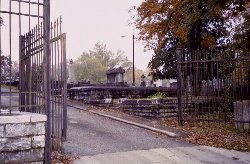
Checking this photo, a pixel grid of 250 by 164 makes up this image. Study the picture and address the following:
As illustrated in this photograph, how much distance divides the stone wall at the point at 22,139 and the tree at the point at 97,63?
56713mm

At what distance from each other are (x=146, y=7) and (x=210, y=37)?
209 inches

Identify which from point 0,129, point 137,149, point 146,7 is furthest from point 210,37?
point 0,129

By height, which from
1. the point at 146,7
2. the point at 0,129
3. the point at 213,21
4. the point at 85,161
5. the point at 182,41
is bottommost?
the point at 85,161

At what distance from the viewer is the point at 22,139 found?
4.56 metres

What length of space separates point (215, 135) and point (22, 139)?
19.4 feet

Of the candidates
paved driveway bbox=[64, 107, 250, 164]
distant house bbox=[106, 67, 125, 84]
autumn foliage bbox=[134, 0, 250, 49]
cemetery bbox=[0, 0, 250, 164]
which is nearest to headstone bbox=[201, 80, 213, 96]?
A: cemetery bbox=[0, 0, 250, 164]

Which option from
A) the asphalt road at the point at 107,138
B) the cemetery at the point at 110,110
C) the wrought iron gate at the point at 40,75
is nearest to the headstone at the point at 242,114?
the cemetery at the point at 110,110

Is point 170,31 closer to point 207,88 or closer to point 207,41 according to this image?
point 207,41

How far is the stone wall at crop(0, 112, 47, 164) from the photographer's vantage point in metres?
4.43

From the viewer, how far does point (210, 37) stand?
71.7 feet

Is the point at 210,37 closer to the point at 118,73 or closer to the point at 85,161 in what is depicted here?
the point at 118,73

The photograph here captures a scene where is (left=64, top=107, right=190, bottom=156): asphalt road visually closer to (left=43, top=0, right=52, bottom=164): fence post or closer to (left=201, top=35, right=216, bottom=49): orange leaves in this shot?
(left=43, top=0, right=52, bottom=164): fence post

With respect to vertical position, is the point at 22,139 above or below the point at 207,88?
below

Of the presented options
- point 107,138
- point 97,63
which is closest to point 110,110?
point 107,138
